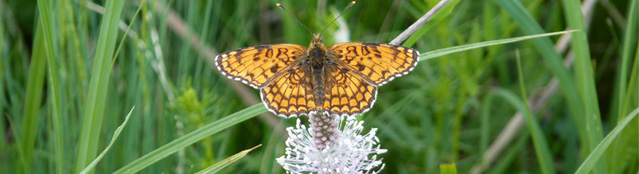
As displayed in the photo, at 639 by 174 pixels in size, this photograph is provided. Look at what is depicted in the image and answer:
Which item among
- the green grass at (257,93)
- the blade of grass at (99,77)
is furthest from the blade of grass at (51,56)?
the blade of grass at (99,77)

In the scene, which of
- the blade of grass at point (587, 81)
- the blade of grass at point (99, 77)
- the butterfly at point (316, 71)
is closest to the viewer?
the blade of grass at point (99, 77)

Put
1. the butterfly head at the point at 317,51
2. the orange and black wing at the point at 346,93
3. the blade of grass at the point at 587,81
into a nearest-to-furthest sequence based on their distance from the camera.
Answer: the orange and black wing at the point at 346,93 → the blade of grass at the point at 587,81 → the butterfly head at the point at 317,51

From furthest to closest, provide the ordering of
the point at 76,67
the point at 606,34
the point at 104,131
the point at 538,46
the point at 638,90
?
the point at 606,34, the point at 104,131, the point at 76,67, the point at 538,46, the point at 638,90

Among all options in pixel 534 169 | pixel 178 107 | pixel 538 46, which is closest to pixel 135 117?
pixel 178 107

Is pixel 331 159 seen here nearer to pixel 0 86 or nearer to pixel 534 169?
pixel 0 86

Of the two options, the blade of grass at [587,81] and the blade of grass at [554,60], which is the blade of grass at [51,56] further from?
the blade of grass at [587,81]

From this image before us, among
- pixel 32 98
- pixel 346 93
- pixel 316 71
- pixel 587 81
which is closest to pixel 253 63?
pixel 316 71

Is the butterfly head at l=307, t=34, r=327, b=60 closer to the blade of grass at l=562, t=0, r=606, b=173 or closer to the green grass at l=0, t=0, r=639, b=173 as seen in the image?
the green grass at l=0, t=0, r=639, b=173
